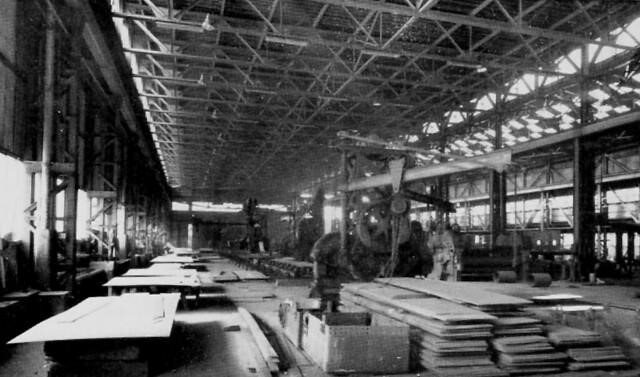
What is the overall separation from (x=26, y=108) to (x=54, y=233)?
239 centimetres

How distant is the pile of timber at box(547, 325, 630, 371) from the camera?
178 inches

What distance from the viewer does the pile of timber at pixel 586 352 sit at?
4.52 m

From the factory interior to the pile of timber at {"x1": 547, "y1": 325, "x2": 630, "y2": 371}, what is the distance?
0.07 ft

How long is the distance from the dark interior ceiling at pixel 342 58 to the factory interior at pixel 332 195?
0.11 metres

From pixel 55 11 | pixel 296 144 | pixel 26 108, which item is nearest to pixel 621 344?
pixel 55 11

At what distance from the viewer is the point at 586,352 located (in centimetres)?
460

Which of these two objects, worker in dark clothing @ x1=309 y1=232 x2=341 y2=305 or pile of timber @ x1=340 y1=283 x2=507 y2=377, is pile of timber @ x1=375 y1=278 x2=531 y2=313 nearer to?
pile of timber @ x1=340 y1=283 x2=507 y2=377

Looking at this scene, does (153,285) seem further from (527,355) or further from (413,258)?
(527,355)

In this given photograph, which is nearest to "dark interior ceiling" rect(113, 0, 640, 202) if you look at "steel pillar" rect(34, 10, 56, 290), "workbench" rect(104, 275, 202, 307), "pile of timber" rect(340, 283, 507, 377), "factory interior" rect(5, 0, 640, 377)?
"factory interior" rect(5, 0, 640, 377)

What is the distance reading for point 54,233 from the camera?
705 centimetres

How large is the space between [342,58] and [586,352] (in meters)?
13.3

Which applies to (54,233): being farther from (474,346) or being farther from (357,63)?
(357,63)

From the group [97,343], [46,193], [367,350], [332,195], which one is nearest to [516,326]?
[367,350]

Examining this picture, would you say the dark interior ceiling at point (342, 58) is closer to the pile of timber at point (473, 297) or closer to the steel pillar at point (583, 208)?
the steel pillar at point (583, 208)
